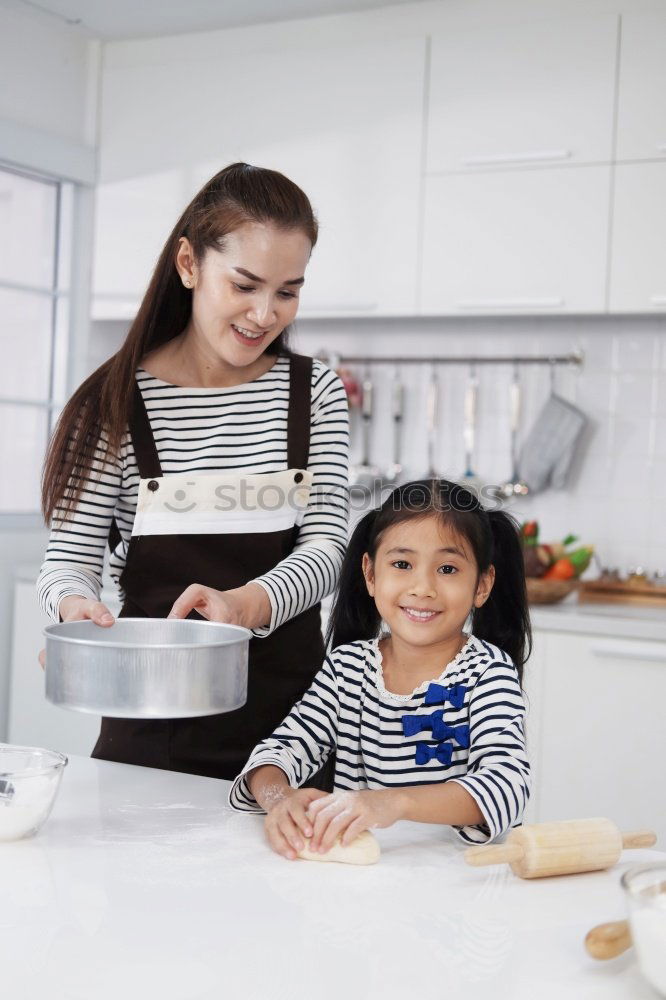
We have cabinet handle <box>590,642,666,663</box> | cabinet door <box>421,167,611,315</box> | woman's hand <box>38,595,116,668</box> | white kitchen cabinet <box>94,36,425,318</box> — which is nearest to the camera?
woman's hand <box>38,595,116,668</box>

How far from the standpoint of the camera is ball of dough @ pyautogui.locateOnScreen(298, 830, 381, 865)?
0.96m

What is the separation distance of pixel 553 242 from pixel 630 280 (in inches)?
8.1

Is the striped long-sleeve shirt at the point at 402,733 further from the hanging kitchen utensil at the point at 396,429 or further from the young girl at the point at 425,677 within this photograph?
Result: the hanging kitchen utensil at the point at 396,429

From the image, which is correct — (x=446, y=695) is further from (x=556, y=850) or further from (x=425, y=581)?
(x=556, y=850)

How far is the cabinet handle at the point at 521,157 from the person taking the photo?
102 inches

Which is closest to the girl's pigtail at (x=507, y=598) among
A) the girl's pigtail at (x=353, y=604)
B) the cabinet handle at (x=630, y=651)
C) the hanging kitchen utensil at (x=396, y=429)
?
the girl's pigtail at (x=353, y=604)

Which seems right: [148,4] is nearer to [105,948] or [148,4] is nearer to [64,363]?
[64,363]

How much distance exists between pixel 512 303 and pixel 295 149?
0.73m

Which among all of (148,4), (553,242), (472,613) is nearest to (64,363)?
(148,4)

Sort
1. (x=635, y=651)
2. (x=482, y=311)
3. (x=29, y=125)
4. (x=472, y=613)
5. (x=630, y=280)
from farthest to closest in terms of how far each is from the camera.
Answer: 1. (x=29, y=125)
2. (x=482, y=311)
3. (x=630, y=280)
4. (x=635, y=651)
5. (x=472, y=613)

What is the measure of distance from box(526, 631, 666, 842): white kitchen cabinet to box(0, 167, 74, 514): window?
1.64 meters

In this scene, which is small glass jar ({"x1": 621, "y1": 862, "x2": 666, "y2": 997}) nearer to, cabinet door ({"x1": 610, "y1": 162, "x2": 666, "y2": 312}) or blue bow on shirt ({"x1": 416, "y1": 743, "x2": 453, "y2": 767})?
blue bow on shirt ({"x1": 416, "y1": 743, "x2": 453, "y2": 767})

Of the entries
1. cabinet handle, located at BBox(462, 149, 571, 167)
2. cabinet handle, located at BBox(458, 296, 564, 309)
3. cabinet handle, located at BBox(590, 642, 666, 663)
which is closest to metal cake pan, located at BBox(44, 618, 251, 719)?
cabinet handle, located at BBox(590, 642, 666, 663)

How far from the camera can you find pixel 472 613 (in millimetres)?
1346
